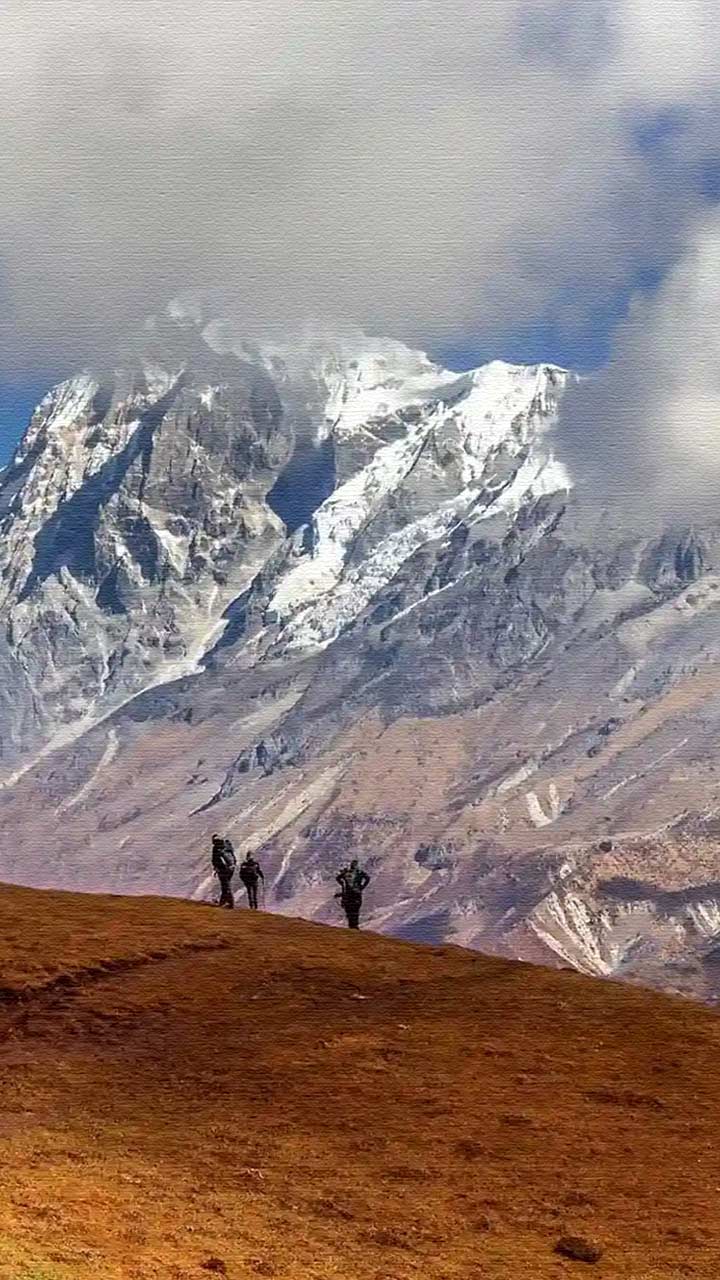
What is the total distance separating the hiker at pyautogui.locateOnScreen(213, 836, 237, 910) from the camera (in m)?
65.5

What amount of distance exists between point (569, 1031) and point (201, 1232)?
15439 millimetres

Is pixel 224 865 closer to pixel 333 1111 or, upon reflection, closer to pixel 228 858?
pixel 228 858

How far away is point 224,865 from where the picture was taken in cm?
6606

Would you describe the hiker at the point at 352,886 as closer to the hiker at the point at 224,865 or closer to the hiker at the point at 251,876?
the hiker at the point at 251,876

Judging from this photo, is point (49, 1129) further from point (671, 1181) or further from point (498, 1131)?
point (671, 1181)

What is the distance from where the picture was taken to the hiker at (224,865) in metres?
65.5

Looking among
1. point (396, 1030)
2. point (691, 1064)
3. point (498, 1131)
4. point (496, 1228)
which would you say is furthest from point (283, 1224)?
point (691, 1064)

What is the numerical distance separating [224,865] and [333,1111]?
85.9 ft

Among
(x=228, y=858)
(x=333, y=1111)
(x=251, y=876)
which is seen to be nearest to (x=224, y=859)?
(x=228, y=858)

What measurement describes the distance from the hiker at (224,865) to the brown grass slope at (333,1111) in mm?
10337

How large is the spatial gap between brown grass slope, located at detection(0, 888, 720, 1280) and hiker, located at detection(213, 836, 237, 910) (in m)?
10.3

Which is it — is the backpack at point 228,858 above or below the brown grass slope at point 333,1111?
above

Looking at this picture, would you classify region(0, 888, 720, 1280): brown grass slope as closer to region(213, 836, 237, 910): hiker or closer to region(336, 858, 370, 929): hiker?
region(336, 858, 370, 929): hiker

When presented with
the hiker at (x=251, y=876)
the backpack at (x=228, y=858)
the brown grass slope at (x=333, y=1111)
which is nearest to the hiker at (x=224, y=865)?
the backpack at (x=228, y=858)
